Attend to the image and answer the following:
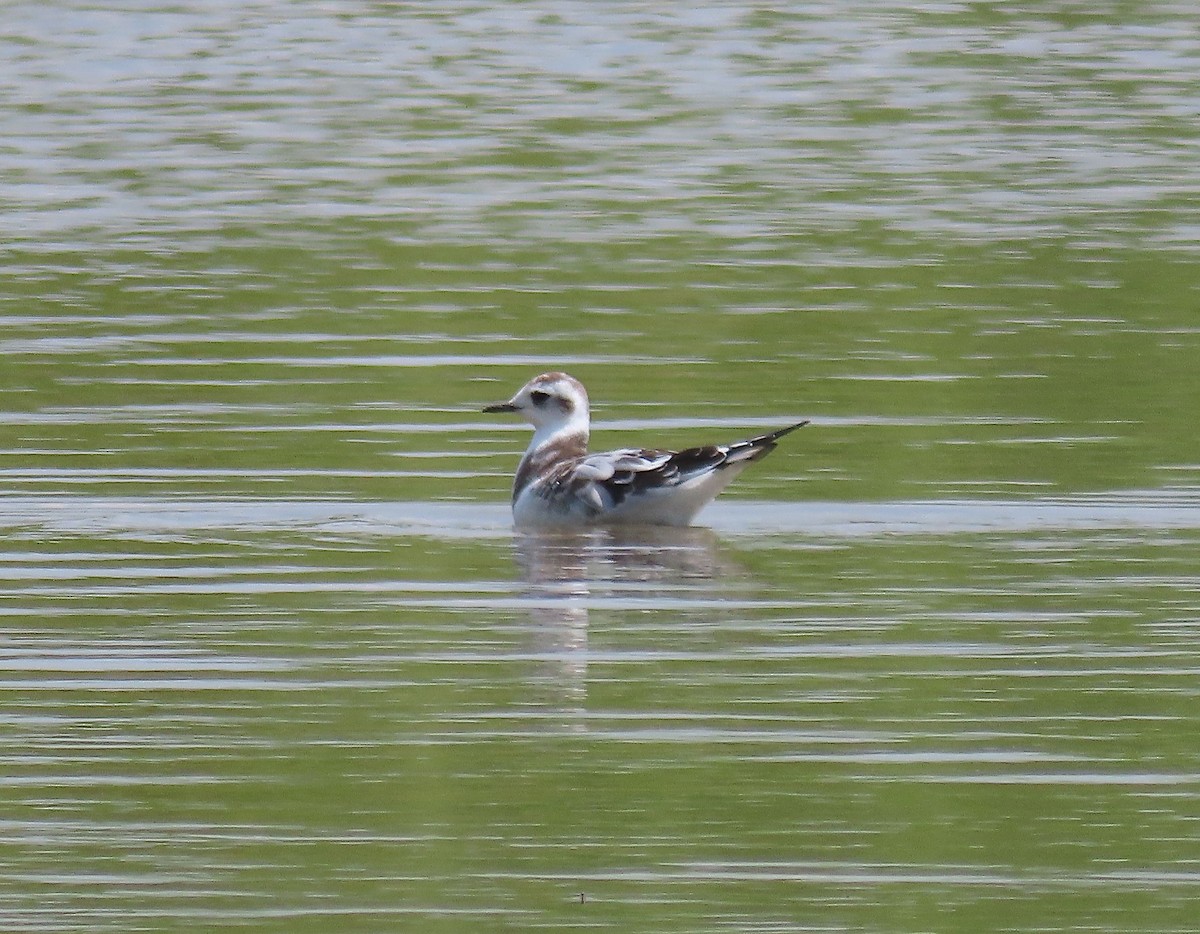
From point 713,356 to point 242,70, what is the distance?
52.6 ft

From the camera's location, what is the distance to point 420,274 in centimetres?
1872

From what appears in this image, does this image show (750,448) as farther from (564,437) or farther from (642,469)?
(564,437)

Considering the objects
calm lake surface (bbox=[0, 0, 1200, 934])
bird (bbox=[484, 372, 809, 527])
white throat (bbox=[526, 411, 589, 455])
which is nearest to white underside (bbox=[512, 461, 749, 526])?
bird (bbox=[484, 372, 809, 527])

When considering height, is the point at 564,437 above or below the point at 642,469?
below

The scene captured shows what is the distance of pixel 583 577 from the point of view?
11305 mm

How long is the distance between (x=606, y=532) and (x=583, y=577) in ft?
4.21

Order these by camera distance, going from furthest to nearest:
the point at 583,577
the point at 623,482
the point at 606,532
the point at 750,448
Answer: the point at 606,532 < the point at 623,482 < the point at 750,448 < the point at 583,577

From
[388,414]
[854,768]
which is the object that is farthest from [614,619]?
[388,414]

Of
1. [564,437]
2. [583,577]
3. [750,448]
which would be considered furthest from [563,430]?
[583,577]

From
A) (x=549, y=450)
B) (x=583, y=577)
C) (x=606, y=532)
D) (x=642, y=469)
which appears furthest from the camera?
(x=549, y=450)

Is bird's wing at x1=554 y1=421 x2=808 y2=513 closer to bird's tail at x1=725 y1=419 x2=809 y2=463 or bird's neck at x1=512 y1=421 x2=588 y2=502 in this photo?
bird's tail at x1=725 y1=419 x2=809 y2=463

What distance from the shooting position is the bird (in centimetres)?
1212

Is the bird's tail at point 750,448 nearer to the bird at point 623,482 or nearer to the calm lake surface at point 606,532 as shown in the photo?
the bird at point 623,482

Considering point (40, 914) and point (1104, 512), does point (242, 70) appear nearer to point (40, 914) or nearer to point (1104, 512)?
Result: point (1104, 512)
